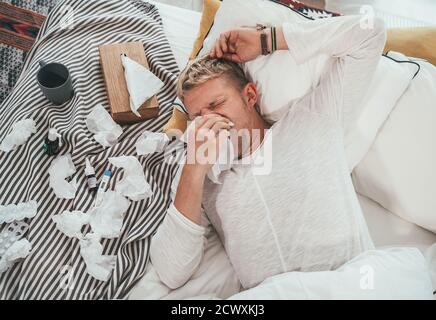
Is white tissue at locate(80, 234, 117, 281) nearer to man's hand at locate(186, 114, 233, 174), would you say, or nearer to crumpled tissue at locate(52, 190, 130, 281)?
crumpled tissue at locate(52, 190, 130, 281)

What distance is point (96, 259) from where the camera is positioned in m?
1.17

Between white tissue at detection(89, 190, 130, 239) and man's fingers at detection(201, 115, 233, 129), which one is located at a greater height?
man's fingers at detection(201, 115, 233, 129)

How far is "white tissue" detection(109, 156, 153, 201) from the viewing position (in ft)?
4.23

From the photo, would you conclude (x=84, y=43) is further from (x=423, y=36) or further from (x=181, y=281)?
(x=423, y=36)

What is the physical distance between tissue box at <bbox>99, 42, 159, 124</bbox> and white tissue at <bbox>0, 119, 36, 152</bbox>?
300 mm

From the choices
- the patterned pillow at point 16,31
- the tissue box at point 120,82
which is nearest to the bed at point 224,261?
the tissue box at point 120,82

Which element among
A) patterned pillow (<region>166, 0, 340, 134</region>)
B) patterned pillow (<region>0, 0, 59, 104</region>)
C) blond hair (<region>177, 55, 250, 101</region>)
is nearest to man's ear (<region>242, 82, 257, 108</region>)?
blond hair (<region>177, 55, 250, 101</region>)

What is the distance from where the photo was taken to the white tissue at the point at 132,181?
1290 millimetres

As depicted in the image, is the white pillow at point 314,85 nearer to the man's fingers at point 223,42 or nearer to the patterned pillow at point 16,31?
the man's fingers at point 223,42

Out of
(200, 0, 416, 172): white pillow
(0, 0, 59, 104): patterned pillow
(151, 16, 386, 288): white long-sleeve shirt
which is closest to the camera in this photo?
(151, 16, 386, 288): white long-sleeve shirt

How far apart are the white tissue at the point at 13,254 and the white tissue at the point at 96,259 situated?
0.54 ft

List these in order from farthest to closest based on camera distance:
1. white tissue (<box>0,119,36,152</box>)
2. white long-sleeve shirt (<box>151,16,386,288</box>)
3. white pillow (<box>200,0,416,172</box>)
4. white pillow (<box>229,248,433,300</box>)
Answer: white tissue (<box>0,119,36,152</box>), white pillow (<box>200,0,416,172</box>), white long-sleeve shirt (<box>151,16,386,288</box>), white pillow (<box>229,248,433,300</box>)

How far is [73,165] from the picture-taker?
1.36m

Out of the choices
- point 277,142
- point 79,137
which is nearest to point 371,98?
point 277,142
